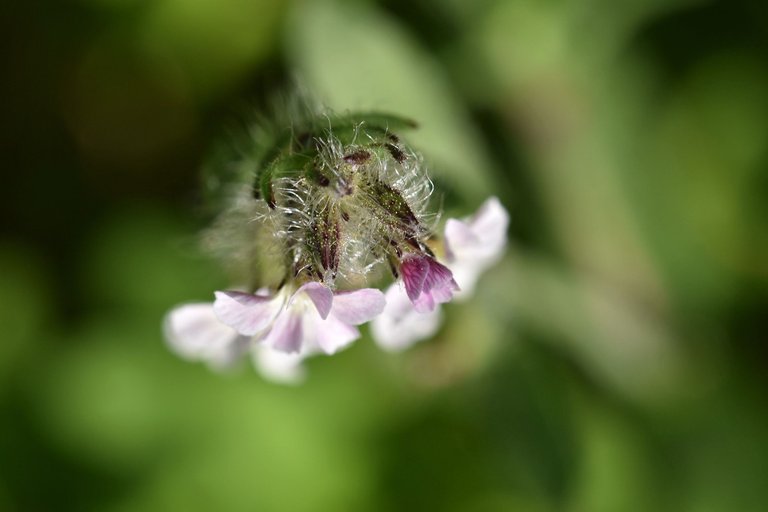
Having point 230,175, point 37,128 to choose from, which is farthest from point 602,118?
point 37,128

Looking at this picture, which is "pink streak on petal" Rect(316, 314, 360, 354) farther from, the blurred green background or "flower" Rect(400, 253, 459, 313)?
the blurred green background

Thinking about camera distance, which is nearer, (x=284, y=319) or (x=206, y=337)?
(x=284, y=319)

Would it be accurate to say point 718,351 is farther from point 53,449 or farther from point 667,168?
point 53,449

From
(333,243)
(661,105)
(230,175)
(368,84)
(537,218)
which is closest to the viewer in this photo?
(333,243)

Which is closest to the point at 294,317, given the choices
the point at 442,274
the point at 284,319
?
the point at 284,319

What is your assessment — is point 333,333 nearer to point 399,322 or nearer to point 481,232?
point 399,322

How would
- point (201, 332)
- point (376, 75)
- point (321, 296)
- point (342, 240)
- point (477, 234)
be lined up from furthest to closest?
point (376, 75)
point (201, 332)
point (477, 234)
point (342, 240)
point (321, 296)

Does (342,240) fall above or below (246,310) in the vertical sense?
above
